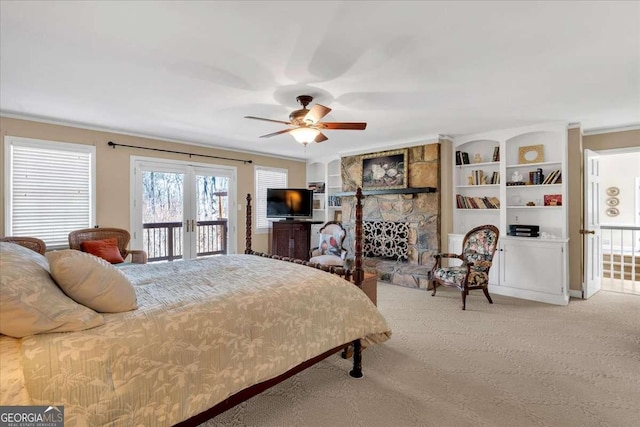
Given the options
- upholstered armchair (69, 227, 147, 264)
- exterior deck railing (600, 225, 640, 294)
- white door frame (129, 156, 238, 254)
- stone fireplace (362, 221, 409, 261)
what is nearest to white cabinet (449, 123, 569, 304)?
stone fireplace (362, 221, 409, 261)

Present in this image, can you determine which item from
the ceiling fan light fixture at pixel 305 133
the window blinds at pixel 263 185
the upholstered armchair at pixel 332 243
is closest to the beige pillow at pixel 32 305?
the ceiling fan light fixture at pixel 305 133

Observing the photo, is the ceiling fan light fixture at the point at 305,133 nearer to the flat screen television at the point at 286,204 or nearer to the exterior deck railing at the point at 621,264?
the flat screen television at the point at 286,204

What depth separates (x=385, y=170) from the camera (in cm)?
588

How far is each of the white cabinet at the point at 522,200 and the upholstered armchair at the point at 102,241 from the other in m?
4.96

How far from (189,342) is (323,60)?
214 centimetres

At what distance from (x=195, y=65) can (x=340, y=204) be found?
184 inches

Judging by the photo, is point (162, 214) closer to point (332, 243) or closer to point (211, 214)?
point (211, 214)

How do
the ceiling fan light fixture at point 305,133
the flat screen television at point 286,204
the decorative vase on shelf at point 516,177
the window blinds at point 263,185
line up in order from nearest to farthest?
the ceiling fan light fixture at point 305,133 → the decorative vase on shelf at point 516,177 → the flat screen television at point 286,204 → the window blinds at point 263,185

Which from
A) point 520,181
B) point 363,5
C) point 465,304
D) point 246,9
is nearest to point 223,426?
point 246,9

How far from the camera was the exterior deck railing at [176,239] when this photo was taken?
17.3 ft

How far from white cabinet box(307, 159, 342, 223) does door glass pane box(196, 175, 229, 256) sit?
2152mm

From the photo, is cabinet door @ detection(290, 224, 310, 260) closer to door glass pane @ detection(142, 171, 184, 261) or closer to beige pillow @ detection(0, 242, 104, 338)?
door glass pane @ detection(142, 171, 184, 261)

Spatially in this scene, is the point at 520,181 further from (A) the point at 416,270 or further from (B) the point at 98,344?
(B) the point at 98,344

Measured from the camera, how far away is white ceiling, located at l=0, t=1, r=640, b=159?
6.26ft
